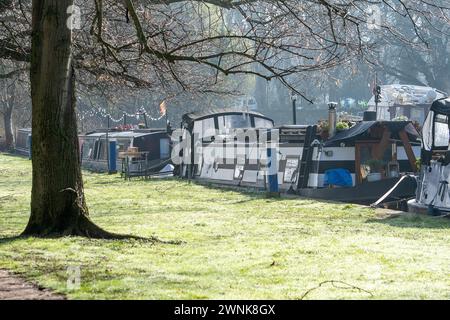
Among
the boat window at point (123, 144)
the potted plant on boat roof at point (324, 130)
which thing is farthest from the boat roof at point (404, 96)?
the potted plant on boat roof at point (324, 130)

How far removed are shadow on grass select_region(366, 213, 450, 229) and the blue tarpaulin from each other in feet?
18.7

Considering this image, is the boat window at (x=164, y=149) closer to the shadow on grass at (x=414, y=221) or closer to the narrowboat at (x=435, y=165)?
the narrowboat at (x=435, y=165)

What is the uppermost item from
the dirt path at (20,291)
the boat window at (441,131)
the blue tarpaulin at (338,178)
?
the boat window at (441,131)

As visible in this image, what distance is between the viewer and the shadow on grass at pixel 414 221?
15.3 metres

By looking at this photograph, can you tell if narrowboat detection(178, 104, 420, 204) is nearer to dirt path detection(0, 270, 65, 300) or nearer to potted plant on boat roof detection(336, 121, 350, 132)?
potted plant on boat roof detection(336, 121, 350, 132)

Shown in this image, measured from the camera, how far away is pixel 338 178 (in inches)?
906

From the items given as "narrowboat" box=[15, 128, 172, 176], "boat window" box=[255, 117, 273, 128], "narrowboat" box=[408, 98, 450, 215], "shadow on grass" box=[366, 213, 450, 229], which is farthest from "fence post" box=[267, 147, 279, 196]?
"boat window" box=[255, 117, 273, 128]

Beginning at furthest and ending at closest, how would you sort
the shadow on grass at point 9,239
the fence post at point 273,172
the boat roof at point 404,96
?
the boat roof at point 404,96, the fence post at point 273,172, the shadow on grass at point 9,239

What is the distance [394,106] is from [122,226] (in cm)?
2601

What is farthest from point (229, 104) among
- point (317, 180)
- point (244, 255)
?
point (244, 255)

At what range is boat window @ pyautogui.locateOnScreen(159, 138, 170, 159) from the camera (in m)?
33.7

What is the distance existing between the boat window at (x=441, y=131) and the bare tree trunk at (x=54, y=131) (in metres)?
10.0

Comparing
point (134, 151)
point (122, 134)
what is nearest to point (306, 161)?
point (134, 151)
